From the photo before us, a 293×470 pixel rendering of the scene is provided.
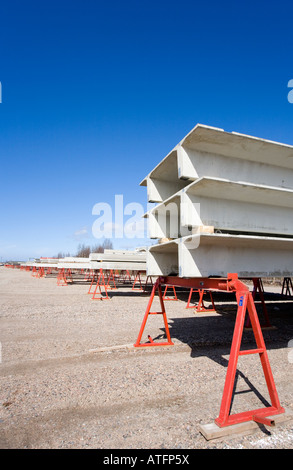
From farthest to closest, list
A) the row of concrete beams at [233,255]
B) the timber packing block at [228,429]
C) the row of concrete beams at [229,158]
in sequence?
the row of concrete beams at [229,158] → the row of concrete beams at [233,255] → the timber packing block at [228,429]

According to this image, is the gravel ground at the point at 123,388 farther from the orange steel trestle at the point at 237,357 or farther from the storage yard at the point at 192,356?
the orange steel trestle at the point at 237,357

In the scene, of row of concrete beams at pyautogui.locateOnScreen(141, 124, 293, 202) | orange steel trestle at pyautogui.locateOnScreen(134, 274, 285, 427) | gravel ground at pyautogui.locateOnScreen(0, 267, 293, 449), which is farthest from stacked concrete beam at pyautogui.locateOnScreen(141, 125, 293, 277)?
gravel ground at pyautogui.locateOnScreen(0, 267, 293, 449)

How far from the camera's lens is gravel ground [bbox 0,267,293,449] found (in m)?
2.66

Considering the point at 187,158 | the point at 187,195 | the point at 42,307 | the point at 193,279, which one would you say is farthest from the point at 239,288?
the point at 42,307

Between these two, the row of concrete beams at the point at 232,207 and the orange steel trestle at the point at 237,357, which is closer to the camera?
the orange steel trestle at the point at 237,357

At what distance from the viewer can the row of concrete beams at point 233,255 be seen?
366 cm

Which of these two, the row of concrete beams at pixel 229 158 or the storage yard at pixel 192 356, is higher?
the row of concrete beams at pixel 229 158

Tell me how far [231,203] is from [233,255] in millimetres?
774

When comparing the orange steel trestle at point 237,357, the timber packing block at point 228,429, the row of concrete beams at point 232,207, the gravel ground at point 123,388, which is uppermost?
the row of concrete beams at point 232,207

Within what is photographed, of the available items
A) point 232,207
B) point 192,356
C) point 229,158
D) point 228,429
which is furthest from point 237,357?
point 229,158

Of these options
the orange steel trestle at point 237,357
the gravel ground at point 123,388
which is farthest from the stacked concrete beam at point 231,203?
the gravel ground at point 123,388

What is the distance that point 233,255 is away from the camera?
13.3 feet

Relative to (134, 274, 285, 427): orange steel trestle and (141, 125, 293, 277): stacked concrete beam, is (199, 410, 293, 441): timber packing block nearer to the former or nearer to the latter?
(134, 274, 285, 427): orange steel trestle

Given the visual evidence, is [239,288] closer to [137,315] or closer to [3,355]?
[3,355]
